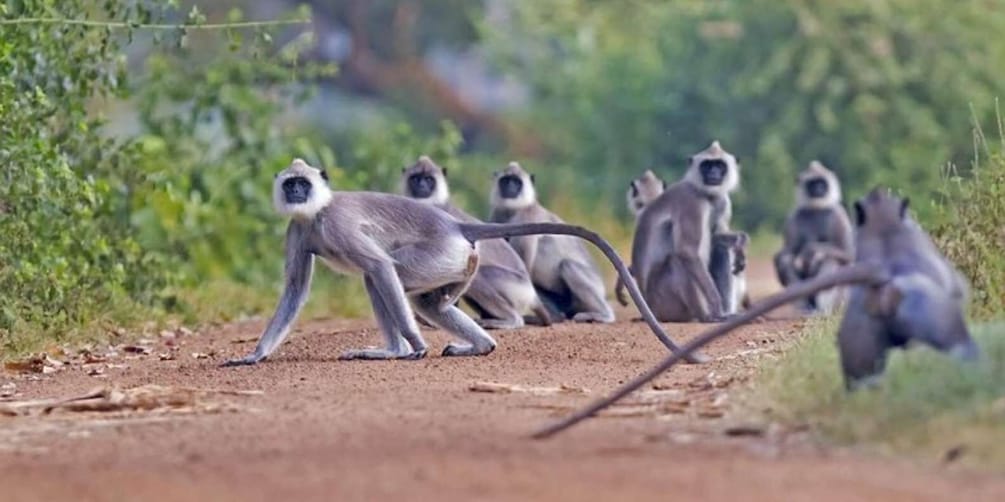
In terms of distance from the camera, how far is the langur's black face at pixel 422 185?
1217cm

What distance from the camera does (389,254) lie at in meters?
9.59

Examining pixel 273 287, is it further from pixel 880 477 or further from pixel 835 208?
pixel 880 477

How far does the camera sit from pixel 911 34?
69.8ft

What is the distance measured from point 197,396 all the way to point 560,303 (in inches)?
207

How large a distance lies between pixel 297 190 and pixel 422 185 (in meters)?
2.81

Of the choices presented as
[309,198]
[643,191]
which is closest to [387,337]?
[309,198]

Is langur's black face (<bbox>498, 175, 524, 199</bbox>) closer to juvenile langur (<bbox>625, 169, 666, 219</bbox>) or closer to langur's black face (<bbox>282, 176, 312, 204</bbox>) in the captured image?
juvenile langur (<bbox>625, 169, 666, 219</bbox>)

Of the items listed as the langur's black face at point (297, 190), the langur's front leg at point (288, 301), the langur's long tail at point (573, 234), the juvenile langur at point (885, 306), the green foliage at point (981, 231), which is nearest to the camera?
the juvenile langur at point (885, 306)

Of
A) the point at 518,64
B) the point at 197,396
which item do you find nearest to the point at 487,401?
the point at 197,396

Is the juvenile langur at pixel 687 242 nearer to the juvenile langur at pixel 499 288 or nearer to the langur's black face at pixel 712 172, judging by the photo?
the langur's black face at pixel 712 172

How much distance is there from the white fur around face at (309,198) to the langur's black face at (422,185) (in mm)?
2571

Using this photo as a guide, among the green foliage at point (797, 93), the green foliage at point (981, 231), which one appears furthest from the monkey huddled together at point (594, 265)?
the green foliage at point (797, 93)

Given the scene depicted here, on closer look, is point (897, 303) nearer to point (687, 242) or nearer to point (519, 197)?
point (687, 242)

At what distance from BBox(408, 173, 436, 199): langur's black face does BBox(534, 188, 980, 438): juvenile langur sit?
5.65 metres
